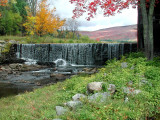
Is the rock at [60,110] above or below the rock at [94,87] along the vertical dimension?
below

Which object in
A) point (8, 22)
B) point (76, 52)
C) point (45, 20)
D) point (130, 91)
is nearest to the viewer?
point (130, 91)

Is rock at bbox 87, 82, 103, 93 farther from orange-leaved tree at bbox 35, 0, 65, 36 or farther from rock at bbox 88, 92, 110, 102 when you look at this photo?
orange-leaved tree at bbox 35, 0, 65, 36

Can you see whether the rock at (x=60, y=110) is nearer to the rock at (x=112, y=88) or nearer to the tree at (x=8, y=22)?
the rock at (x=112, y=88)

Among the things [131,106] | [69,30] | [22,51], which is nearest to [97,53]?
[22,51]

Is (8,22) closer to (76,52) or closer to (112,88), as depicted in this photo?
(76,52)

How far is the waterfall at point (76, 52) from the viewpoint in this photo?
16053 mm

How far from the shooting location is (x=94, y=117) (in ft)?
11.9

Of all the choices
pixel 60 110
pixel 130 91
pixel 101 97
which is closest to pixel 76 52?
pixel 130 91

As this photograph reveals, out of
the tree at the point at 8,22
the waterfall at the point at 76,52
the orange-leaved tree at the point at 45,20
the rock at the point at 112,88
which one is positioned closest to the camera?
the rock at the point at 112,88

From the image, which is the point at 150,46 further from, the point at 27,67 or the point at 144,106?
the point at 27,67

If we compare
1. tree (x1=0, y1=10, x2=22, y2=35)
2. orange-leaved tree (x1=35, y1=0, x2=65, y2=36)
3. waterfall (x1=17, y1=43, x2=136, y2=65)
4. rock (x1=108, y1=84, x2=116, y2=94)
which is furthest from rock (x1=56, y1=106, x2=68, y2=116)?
tree (x1=0, y1=10, x2=22, y2=35)

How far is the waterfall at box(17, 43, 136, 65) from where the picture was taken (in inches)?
632

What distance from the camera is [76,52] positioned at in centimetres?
1727

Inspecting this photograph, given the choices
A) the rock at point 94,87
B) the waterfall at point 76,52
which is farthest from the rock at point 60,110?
the waterfall at point 76,52
